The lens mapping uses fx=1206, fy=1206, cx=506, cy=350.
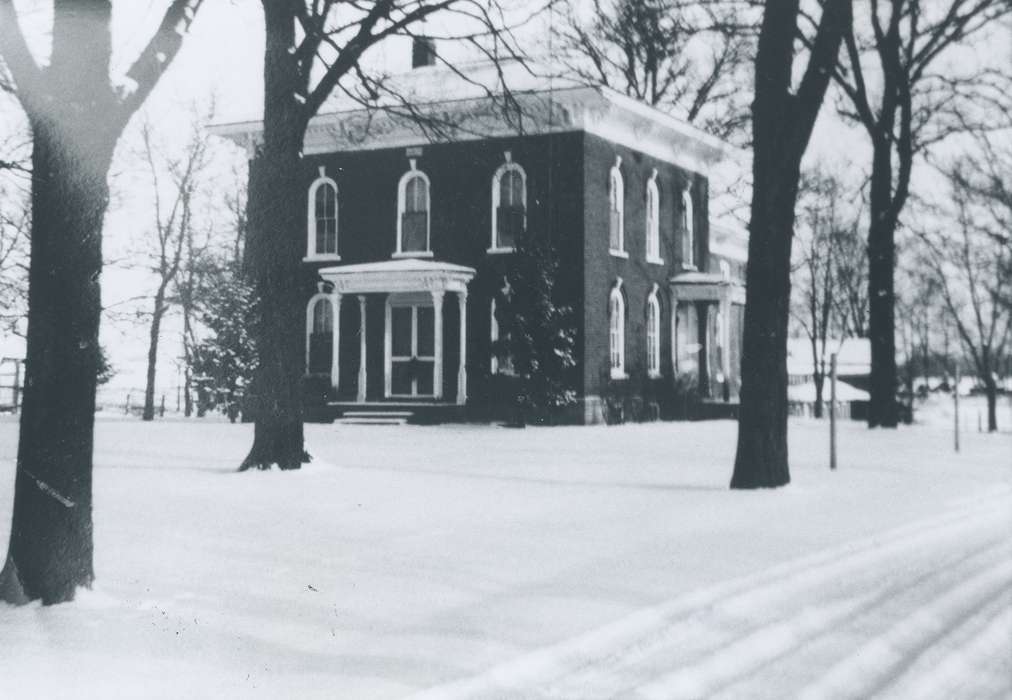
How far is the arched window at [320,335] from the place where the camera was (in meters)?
31.8

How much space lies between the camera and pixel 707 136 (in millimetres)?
33000

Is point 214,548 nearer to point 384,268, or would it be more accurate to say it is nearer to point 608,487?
point 608,487

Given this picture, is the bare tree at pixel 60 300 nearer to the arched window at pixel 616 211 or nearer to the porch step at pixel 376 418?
the porch step at pixel 376 418

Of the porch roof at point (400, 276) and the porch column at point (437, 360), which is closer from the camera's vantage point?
the porch roof at point (400, 276)

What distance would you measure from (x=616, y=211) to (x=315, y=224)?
804 cm

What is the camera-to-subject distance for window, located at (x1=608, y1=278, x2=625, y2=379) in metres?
30.0

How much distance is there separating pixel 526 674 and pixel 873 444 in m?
18.1

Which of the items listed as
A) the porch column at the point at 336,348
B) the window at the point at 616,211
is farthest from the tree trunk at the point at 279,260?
the porch column at the point at 336,348

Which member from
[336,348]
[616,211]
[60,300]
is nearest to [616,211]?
[616,211]

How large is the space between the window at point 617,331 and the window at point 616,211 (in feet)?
2.93

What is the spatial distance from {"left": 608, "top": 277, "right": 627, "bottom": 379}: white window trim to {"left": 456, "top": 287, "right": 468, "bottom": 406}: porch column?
3528 millimetres

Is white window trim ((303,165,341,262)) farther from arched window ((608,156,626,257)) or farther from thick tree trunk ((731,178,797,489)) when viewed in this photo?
thick tree trunk ((731,178,797,489))

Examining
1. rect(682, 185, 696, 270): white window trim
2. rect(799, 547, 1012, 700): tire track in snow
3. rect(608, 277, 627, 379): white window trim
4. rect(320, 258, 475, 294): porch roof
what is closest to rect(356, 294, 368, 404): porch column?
rect(320, 258, 475, 294): porch roof

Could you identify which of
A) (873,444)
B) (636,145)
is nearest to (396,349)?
(636,145)
